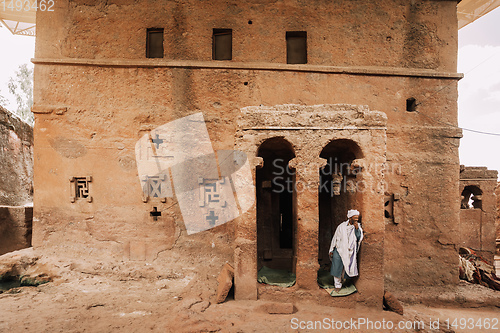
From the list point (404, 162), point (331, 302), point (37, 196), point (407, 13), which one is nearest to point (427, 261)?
point (404, 162)

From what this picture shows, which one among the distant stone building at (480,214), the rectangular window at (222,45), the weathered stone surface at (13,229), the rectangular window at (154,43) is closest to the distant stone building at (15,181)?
→ the weathered stone surface at (13,229)

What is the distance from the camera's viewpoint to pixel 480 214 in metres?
9.22

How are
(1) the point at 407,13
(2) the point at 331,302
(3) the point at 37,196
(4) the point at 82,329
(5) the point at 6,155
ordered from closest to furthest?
1. (4) the point at 82,329
2. (2) the point at 331,302
3. (3) the point at 37,196
4. (1) the point at 407,13
5. (5) the point at 6,155

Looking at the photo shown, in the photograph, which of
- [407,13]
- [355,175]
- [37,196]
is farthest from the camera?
[407,13]

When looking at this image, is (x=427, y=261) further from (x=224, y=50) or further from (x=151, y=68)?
(x=151, y=68)

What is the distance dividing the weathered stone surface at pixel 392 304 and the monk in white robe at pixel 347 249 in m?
0.70

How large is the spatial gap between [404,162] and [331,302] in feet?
12.3

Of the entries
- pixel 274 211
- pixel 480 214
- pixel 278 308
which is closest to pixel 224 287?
pixel 278 308

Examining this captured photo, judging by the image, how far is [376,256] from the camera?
168 inches

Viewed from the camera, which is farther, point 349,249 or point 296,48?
point 296,48

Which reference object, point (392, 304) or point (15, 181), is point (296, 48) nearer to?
point (392, 304)

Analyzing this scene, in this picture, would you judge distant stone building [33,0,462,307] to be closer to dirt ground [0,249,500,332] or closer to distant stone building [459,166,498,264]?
dirt ground [0,249,500,332]

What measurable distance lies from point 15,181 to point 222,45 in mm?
8767

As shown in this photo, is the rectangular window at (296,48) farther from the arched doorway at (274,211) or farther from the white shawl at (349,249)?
the white shawl at (349,249)
